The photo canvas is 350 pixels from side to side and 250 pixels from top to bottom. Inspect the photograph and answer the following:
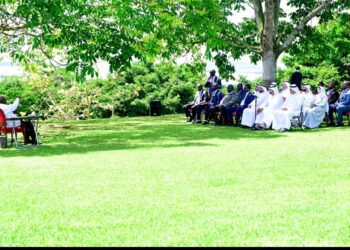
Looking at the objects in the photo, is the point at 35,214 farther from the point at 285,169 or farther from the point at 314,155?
the point at 314,155

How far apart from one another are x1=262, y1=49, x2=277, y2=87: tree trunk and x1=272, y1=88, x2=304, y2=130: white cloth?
4.91m

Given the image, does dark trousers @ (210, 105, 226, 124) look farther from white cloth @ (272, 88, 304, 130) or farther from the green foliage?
the green foliage

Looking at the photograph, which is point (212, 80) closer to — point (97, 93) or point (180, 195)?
point (97, 93)

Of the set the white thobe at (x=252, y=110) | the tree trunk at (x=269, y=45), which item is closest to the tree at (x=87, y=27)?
the white thobe at (x=252, y=110)

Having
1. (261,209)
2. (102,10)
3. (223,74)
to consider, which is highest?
(102,10)

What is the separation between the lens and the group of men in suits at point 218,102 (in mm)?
21516

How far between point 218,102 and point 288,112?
12.1 feet

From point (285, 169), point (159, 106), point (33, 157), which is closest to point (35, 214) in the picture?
point (285, 169)

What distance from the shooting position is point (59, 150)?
48.1 feet

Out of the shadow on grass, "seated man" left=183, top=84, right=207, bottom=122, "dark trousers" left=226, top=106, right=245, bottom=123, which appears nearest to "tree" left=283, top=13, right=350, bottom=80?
"seated man" left=183, top=84, right=207, bottom=122

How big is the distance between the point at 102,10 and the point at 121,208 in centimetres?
1071

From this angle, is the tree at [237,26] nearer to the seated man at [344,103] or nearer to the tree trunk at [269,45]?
the tree trunk at [269,45]

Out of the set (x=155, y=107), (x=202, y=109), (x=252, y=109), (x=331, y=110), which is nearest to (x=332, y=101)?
(x=331, y=110)

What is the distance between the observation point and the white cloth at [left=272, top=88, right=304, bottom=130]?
19.1 metres
